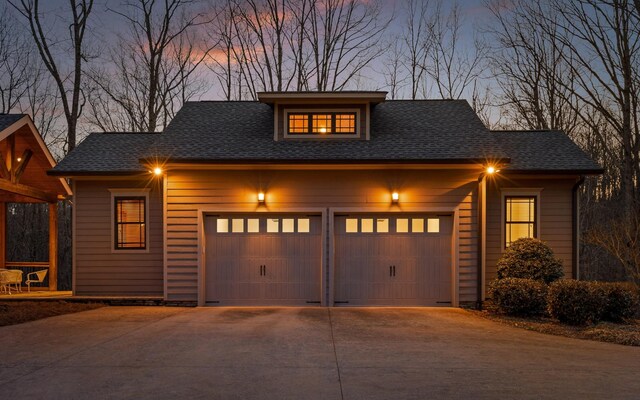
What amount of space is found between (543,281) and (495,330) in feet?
8.37

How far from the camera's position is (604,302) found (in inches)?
415

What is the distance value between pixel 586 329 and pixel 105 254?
1132 centimetres

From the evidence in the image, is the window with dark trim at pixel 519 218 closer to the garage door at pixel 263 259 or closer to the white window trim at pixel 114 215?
the garage door at pixel 263 259

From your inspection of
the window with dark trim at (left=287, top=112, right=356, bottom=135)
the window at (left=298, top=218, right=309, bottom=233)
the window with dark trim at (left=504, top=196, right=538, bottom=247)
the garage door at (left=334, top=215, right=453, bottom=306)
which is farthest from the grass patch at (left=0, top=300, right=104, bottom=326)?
the window with dark trim at (left=504, top=196, right=538, bottom=247)

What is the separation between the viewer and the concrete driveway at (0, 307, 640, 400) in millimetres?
6055

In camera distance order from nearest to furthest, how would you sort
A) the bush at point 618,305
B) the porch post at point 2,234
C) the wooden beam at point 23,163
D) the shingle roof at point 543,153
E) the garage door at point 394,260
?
the bush at point 618,305 → the garage door at point 394,260 → the shingle roof at point 543,153 → the wooden beam at point 23,163 → the porch post at point 2,234

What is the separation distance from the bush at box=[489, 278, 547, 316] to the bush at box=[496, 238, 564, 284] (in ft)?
1.07

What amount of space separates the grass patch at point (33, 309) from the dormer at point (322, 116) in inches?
250

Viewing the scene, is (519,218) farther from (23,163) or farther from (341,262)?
(23,163)

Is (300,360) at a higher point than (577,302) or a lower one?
lower

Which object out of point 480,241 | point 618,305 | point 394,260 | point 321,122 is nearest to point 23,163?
point 321,122

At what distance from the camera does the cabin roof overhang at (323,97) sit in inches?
528

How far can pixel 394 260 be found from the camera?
1276 cm

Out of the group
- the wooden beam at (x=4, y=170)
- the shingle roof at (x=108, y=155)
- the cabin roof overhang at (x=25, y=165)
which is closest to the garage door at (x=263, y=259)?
the shingle roof at (x=108, y=155)
